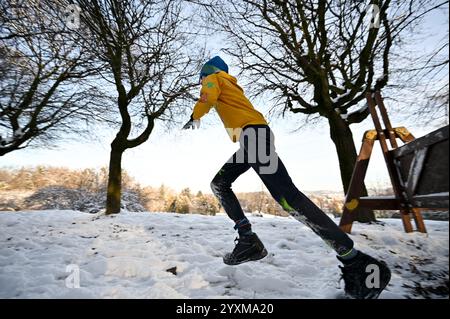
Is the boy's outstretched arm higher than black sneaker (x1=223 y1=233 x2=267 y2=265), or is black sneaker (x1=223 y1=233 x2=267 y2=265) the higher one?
the boy's outstretched arm

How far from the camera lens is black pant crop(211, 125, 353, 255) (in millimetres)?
1621

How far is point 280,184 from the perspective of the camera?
69.2 inches

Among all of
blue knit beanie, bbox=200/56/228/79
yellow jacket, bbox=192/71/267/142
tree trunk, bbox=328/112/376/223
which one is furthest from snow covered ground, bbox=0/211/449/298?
blue knit beanie, bbox=200/56/228/79

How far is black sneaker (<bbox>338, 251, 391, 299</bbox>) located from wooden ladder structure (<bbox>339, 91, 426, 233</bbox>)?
1123 mm

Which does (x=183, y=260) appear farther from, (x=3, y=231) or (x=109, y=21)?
(x=3, y=231)

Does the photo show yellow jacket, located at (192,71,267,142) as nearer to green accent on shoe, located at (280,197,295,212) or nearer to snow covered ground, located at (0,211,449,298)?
green accent on shoe, located at (280,197,295,212)

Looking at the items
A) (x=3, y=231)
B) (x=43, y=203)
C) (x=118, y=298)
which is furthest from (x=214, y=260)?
(x=43, y=203)

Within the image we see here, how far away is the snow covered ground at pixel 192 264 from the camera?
178 centimetres

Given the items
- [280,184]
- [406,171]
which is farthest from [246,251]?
[406,171]

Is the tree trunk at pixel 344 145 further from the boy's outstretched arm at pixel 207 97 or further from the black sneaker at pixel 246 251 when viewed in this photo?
the boy's outstretched arm at pixel 207 97

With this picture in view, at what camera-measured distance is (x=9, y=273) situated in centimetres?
217

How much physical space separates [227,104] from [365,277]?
5.52 feet

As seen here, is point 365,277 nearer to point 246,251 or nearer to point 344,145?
point 246,251
